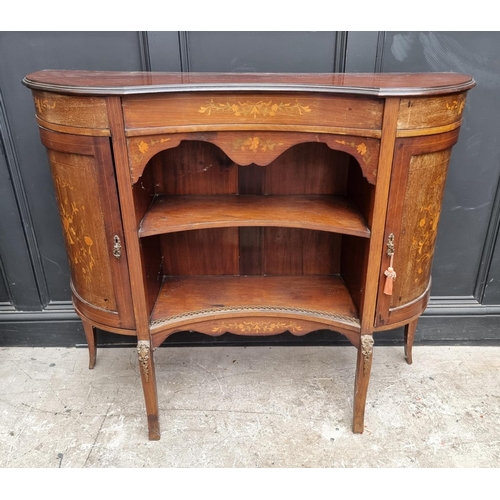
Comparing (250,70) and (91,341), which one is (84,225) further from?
(250,70)

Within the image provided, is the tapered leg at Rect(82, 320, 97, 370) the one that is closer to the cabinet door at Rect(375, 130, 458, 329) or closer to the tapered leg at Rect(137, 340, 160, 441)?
the tapered leg at Rect(137, 340, 160, 441)

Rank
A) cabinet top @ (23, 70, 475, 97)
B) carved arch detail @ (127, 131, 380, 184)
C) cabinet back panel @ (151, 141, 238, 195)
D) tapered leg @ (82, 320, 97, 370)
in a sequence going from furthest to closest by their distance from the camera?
tapered leg @ (82, 320, 97, 370)
cabinet back panel @ (151, 141, 238, 195)
carved arch detail @ (127, 131, 380, 184)
cabinet top @ (23, 70, 475, 97)

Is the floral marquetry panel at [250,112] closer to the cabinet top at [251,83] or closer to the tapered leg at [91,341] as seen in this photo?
the cabinet top at [251,83]

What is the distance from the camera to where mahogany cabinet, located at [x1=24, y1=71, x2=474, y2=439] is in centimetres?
142

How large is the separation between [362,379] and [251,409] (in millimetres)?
516

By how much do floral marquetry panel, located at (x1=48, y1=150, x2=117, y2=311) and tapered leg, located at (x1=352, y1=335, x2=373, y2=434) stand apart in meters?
0.96

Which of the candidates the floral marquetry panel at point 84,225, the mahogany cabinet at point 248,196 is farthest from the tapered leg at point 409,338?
the floral marquetry panel at point 84,225

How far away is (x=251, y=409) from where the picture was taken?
1992 mm

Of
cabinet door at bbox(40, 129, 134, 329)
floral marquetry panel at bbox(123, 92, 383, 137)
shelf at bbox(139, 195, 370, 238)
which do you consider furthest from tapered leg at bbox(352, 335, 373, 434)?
cabinet door at bbox(40, 129, 134, 329)

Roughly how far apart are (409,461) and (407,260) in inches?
31.1

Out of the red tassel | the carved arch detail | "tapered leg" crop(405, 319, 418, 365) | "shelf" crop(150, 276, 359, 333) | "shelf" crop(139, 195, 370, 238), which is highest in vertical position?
the carved arch detail

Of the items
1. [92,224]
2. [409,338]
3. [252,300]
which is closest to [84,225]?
[92,224]

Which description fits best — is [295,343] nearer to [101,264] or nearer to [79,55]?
[101,264]
